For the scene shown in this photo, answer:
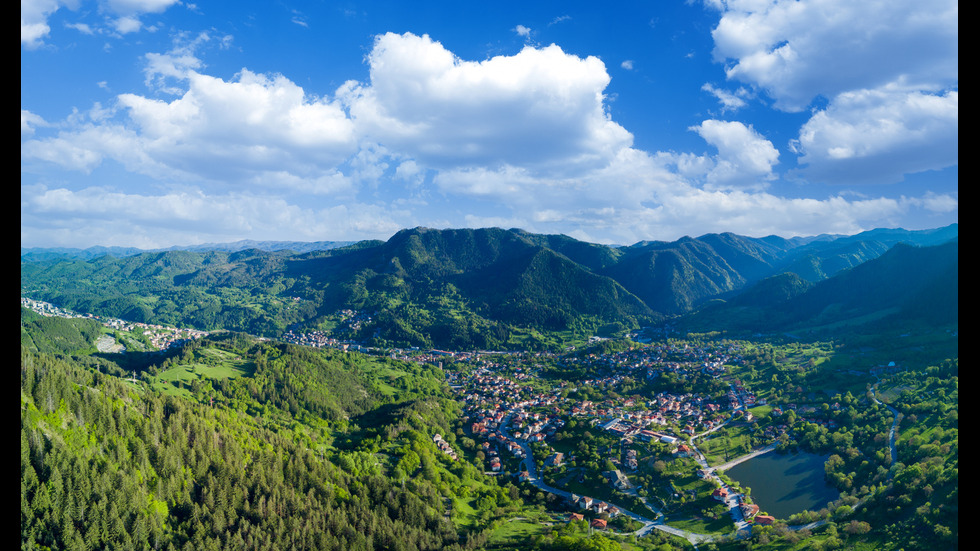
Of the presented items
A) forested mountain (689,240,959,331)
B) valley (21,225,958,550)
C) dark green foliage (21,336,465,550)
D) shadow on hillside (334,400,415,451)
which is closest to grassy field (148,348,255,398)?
valley (21,225,958,550)

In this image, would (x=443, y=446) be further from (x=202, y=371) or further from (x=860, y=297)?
(x=860, y=297)

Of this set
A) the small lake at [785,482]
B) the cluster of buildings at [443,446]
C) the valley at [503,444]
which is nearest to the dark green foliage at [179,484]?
the valley at [503,444]

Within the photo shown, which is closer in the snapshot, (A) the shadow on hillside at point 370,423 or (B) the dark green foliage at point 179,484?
(B) the dark green foliage at point 179,484

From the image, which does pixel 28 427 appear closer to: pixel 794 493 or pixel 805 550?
pixel 805 550

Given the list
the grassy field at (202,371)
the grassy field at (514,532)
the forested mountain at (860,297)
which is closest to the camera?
the grassy field at (514,532)

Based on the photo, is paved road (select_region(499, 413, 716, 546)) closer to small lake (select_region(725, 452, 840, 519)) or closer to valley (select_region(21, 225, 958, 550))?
valley (select_region(21, 225, 958, 550))

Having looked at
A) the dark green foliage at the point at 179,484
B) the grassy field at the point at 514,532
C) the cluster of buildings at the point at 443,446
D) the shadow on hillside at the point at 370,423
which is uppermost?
the dark green foliage at the point at 179,484

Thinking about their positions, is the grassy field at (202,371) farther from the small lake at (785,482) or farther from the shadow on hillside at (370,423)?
the small lake at (785,482)

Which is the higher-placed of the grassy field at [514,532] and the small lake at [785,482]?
the grassy field at [514,532]
